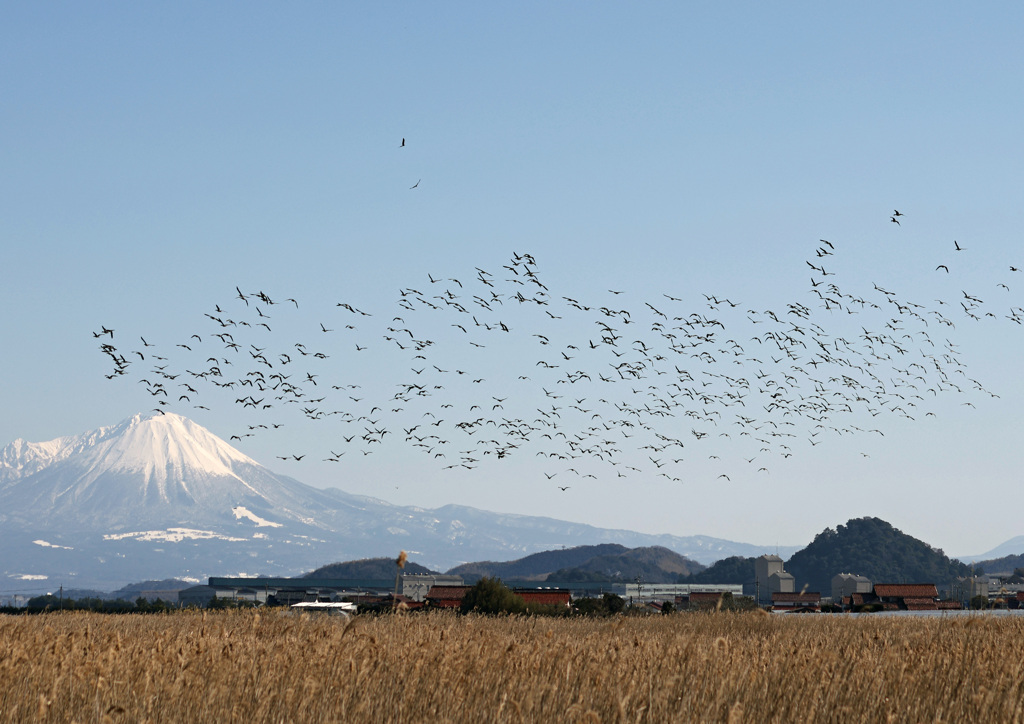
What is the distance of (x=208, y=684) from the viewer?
9.98 m

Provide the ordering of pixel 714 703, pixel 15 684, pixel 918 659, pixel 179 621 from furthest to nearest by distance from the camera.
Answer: pixel 179 621 → pixel 918 659 → pixel 15 684 → pixel 714 703

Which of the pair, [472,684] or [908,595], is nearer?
[472,684]

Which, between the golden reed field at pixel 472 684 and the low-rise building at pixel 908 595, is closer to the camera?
the golden reed field at pixel 472 684

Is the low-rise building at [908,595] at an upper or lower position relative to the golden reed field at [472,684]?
lower

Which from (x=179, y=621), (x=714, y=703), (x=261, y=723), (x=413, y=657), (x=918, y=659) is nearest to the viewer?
(x=261, y=723)

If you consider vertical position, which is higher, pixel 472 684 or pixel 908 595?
pixel 472 684

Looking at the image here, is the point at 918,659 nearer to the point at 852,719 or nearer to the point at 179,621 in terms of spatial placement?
the point at 852,719

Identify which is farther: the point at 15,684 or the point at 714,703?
the point at 15,684

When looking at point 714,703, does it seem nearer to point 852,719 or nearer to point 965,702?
point 852,719

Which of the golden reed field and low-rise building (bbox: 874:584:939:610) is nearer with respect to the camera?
the golden reed field

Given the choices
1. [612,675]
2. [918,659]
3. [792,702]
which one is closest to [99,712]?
[612,675]

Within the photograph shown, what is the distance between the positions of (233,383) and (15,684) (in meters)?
17.0

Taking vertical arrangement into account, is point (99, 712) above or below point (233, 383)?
below

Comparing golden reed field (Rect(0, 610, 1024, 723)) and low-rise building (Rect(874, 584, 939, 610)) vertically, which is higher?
golden reed field (Rect(0, 610, 1024, 723))
